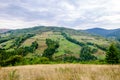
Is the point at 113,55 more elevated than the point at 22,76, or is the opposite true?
the point at 22,76

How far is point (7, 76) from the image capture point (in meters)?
7.97

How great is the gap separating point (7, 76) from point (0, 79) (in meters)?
0.36

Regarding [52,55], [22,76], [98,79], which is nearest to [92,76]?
[98,79]

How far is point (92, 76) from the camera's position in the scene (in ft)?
26.6

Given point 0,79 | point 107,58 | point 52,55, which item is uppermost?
point 0,79

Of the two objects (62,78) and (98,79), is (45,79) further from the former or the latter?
(98,79)

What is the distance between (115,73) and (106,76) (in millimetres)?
787

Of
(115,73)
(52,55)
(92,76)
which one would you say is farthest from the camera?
(52,55)

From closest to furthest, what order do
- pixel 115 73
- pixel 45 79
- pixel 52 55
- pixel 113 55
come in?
pixel 45 79 → pixel 115 73 → pixel 113 55 → pixel 52 55

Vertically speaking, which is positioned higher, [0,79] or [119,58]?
[0,79]

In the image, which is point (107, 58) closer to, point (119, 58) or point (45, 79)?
point (119, 58)

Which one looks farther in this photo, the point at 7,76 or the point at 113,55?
the point at 113,55

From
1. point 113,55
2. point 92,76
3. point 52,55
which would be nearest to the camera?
point 92,76

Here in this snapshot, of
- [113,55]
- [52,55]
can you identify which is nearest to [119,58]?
[113,55]
